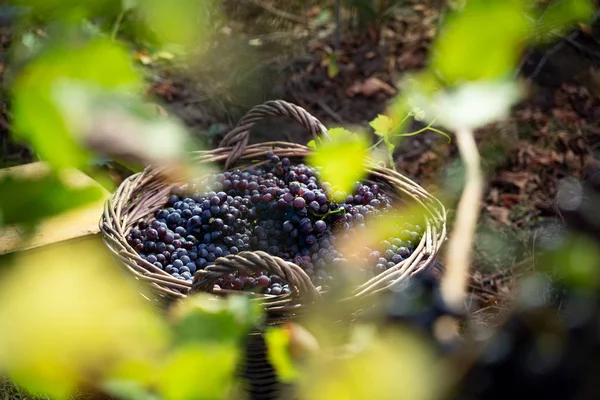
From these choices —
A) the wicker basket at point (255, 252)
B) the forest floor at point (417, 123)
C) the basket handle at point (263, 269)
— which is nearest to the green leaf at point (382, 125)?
the wicker basket at point (255, 252)

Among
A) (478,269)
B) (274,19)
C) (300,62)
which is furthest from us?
(274,19)

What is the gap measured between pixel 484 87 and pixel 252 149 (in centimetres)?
134

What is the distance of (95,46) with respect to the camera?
21cm

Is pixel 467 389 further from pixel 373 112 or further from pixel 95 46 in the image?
pixel 373 112

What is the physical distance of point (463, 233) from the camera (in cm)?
25

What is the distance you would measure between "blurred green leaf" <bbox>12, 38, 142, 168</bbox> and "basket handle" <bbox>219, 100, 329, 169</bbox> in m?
1.20

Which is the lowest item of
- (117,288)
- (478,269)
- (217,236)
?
(478,269)

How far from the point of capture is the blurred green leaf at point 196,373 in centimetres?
24

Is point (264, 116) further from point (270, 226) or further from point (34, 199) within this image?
point (34, 199)

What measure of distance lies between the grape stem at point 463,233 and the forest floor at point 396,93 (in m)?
1.58

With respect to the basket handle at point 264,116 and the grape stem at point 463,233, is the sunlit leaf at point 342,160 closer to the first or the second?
the grape stem at point 463,233

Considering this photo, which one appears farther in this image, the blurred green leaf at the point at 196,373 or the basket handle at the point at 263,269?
the basket handle at the point at 263,269

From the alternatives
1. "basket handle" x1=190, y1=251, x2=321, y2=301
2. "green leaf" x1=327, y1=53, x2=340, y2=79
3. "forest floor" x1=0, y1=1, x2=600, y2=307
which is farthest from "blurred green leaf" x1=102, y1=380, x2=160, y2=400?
"green leaf" x1=327, y1=53, x2=340, y2=79

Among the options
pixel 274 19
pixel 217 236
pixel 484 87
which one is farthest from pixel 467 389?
pixel 274 19
